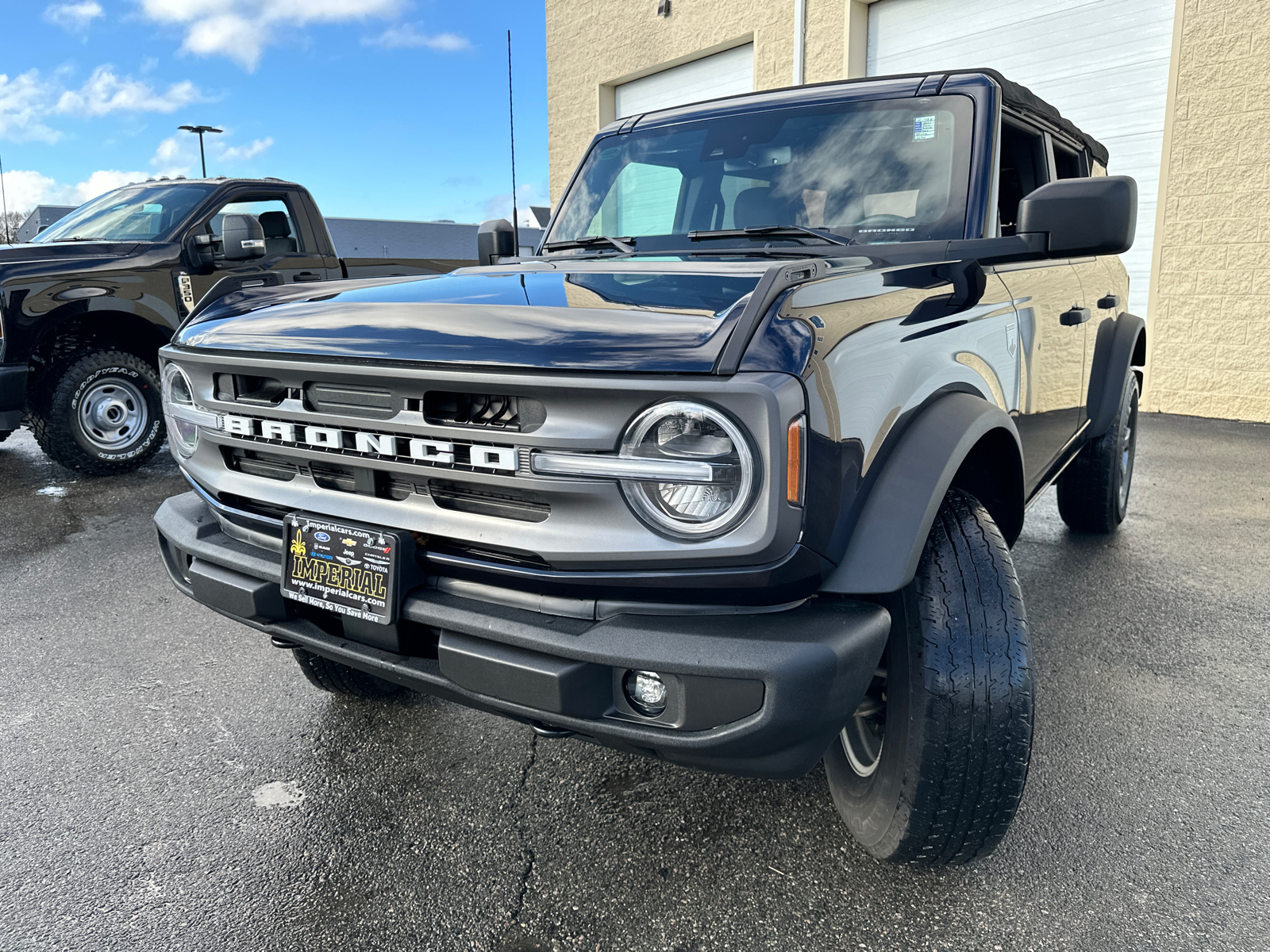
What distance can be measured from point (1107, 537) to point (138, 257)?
20.1 ft

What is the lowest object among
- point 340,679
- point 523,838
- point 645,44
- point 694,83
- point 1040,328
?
point 523,838

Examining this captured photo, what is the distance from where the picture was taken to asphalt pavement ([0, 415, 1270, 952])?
182cm

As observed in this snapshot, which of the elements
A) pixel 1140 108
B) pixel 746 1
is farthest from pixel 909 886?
pixel 746 1

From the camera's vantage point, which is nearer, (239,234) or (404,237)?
(239,234)

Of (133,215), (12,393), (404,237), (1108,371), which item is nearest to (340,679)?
(1108,371)

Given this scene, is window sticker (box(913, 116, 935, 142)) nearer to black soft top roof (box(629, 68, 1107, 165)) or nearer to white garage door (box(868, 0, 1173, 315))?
black soft top roof (box(629, 68, 1107, 165))

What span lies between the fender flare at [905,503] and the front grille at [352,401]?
2.94 ft

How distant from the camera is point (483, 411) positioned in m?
1.69

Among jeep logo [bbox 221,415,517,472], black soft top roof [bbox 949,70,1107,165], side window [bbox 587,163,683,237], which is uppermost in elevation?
black soft top roof [bbox 949,70,1107,165]

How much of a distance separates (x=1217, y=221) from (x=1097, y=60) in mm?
1896

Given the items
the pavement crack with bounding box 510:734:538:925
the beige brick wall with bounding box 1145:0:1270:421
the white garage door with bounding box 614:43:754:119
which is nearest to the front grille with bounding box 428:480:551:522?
the pavement crack with bounding box 510:734:538:925

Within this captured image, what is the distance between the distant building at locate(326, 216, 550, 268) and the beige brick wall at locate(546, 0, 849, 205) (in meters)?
16.1

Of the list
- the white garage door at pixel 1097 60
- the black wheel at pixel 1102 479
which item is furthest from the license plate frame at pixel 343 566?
the white garage door at pixel 1097 60

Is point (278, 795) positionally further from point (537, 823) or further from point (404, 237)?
point (404, 237)
